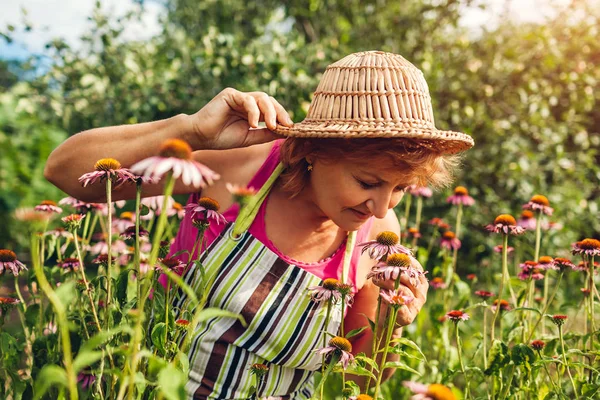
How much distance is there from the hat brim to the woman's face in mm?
85

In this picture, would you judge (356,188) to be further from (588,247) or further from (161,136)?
(588,247)

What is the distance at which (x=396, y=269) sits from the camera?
45.4 inches

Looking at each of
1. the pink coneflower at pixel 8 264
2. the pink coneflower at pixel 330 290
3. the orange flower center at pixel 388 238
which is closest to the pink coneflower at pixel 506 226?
the orange flower center at pixel 388 238

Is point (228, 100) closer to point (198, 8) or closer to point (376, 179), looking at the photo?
point (376, 179)

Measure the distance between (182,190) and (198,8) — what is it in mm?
4205

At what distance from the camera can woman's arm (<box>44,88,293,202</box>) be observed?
1341mm

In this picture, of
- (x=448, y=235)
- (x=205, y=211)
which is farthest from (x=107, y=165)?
(x=448, y=235)

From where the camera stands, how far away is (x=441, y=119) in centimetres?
373

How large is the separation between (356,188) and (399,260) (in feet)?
0.73

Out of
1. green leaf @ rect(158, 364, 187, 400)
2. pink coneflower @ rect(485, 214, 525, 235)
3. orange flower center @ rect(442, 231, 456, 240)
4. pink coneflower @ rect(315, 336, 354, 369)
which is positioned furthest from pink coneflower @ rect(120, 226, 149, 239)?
orange flower center @ rect(442, 231, 456, 240)

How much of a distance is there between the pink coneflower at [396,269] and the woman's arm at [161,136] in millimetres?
414

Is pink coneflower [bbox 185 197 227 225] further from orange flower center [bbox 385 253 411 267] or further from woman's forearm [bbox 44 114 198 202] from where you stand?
orange flower center [bbox 385 253 411 267]

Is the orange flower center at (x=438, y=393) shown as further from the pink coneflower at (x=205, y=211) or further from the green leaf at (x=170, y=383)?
the pink coneflower at (x=205, y=211)

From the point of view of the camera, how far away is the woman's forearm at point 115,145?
4.43 ft
